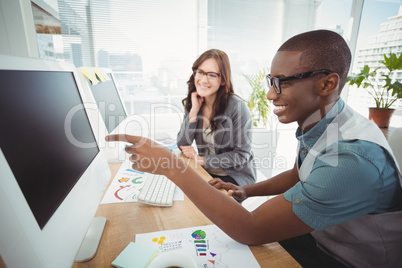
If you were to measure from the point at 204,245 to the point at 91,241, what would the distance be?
0.32 m

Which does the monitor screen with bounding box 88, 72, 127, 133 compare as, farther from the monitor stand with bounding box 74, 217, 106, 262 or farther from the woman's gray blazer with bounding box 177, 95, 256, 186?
the monitor stand with bounding box 74, 217, 106, 262

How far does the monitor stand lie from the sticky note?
0.08 metres

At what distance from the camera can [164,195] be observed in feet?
2.89

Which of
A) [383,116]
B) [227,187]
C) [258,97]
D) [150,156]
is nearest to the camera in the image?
[150,156]

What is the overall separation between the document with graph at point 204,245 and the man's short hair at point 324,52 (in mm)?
600

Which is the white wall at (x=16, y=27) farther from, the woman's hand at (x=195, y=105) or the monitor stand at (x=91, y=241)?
the woman's hand at (x=195, y=105)

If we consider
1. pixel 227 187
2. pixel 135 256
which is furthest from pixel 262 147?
pixel 135 256

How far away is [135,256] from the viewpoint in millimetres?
589

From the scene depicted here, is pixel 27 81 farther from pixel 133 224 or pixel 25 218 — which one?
pixel 133 224

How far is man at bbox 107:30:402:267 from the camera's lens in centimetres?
60

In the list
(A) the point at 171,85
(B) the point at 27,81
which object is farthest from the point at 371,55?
(B) the point at 27,81

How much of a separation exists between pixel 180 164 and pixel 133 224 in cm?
26

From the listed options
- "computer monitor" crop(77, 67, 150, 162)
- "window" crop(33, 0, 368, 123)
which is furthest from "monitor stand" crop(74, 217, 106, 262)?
"window" crop(33, 0, 368, 123)

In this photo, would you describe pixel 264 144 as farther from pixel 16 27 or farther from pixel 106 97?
pixel 16 27
